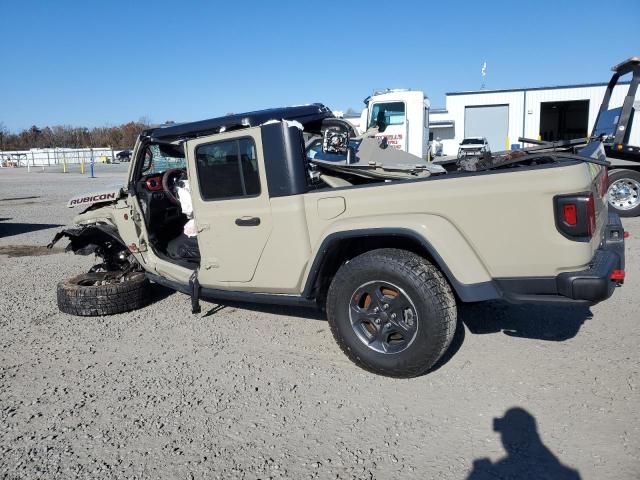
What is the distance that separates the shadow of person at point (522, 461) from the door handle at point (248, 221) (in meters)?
2.16

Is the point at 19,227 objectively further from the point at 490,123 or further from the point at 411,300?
the point at 490,123

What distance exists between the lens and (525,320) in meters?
4.58

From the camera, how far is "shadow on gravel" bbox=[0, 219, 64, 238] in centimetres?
1051

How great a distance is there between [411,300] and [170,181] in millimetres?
3137

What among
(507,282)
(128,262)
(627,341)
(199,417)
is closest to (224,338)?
(199,417)

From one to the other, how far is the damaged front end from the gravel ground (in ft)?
2.69

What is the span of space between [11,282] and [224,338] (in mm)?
3818

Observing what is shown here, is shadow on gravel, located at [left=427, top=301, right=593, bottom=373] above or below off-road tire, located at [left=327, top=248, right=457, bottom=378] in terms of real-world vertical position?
below

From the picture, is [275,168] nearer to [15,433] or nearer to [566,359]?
[15,433]

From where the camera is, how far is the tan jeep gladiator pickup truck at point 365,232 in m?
2.96

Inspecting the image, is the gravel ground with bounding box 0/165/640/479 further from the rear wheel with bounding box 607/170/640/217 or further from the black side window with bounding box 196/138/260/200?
the rear wheel with bounding box 607/170/640/217

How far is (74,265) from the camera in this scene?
7430 millimetres

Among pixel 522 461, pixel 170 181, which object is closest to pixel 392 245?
pixel 522 461

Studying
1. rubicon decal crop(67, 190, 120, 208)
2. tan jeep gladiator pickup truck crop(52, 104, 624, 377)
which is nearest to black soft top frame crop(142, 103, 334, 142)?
tan jeep gladiator pickup truck crop(52, 104, 624, 377)
